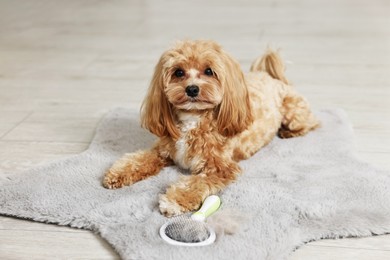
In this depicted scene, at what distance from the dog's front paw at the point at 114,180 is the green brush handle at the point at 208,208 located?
1.21ft

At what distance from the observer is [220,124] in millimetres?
2162

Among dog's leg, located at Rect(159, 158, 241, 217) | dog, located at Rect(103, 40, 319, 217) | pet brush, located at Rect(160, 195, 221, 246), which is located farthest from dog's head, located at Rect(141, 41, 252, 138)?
pet brush, located at Rect(160, 195, 221, 246)

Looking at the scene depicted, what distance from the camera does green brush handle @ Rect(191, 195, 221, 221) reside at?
6.23 ft

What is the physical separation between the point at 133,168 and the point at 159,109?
0.27 m

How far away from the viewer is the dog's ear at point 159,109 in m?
2.12

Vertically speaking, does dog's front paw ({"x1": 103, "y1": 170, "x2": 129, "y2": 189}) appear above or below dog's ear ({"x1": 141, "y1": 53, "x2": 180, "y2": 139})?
below

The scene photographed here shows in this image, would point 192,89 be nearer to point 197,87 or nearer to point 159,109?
point 197,87

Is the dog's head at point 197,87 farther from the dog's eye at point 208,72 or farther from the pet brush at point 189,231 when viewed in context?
the pet brush at point 189,231

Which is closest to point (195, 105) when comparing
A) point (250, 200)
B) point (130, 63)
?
point (250, 200)

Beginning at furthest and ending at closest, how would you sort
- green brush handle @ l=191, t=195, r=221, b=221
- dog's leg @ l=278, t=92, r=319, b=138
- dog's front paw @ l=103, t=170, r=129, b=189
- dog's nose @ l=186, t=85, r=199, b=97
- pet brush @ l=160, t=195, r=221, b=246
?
dog's leg @ l=278, t=92, r=319, b=138, dog's front paw @ l=103, t=170, r=129, b=189, dog's nose @ l=186, t=85, r=199, b=97, green brush handle @ l=191, t=195, r=221, b=221, pet brush @ l=160, t=195, r=221, b=246

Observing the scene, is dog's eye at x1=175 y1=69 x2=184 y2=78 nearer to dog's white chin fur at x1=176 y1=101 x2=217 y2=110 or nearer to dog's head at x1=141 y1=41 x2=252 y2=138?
A: dog's head at x1=141 y1=41 x2=252 y2=138

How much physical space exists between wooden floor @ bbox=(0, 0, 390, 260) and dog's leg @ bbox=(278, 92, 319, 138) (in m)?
0.27

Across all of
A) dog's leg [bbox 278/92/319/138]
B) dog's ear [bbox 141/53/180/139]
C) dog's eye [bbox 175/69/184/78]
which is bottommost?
dog's leg [bbox 278/92/319/138]

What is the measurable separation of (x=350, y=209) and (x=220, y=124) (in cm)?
57
